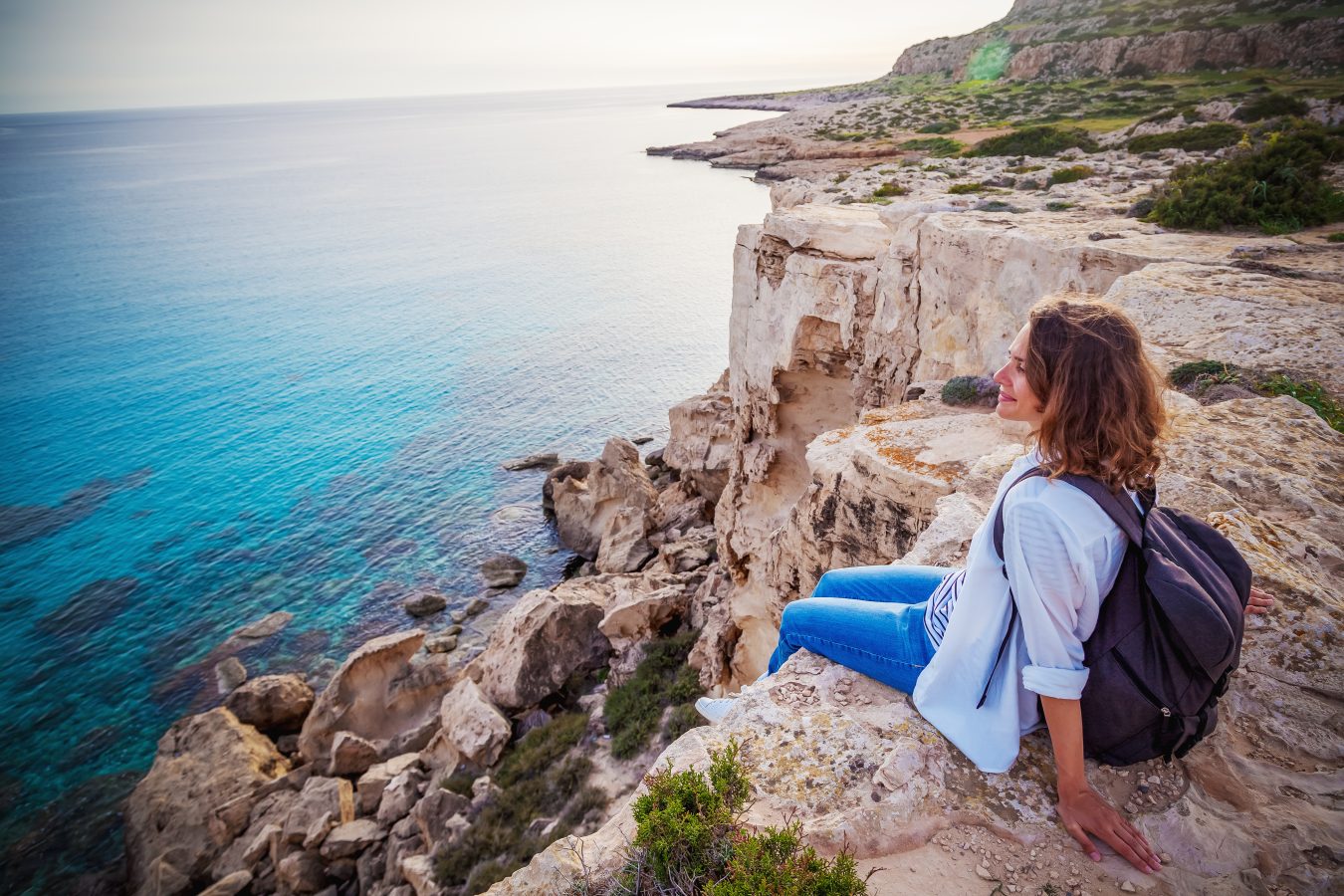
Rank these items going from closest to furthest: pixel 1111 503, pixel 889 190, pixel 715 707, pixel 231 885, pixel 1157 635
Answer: pixel 1111 503 < pixel 1157 635 < pixel 715 707 < pixel 231 885 < pixel 889 190

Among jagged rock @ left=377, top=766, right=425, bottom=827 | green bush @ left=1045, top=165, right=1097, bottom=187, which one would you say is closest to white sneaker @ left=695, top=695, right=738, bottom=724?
jagged rock @ left=377, top=766, right=425, bottom=827

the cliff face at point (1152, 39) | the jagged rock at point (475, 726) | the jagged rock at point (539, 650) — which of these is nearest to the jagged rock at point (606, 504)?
the jagged rock at point (539, 650)

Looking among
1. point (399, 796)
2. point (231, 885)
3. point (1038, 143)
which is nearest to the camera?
point (231, 885)

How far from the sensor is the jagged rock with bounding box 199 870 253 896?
605 inches

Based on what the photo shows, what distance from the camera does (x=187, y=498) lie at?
35156 millimetres

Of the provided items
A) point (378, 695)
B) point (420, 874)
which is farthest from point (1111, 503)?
Answer: point (378, 695)

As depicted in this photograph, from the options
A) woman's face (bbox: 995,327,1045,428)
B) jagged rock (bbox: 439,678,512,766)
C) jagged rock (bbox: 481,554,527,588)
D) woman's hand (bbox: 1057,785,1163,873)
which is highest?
woman's face (bbox: 995,327,1045,428)

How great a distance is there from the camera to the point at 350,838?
1580 cm

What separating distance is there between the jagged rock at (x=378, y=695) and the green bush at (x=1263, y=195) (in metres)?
25.6

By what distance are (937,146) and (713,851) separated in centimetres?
5947

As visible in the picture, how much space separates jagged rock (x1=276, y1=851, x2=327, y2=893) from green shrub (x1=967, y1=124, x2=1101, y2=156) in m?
46.2

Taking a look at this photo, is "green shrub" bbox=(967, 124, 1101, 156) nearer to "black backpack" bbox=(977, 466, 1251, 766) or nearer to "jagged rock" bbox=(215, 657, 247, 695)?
"black backpack" bbox=(977, 466, 1251, 766)

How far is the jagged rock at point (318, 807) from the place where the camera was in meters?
16.2

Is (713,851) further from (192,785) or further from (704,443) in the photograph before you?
(704,443)
